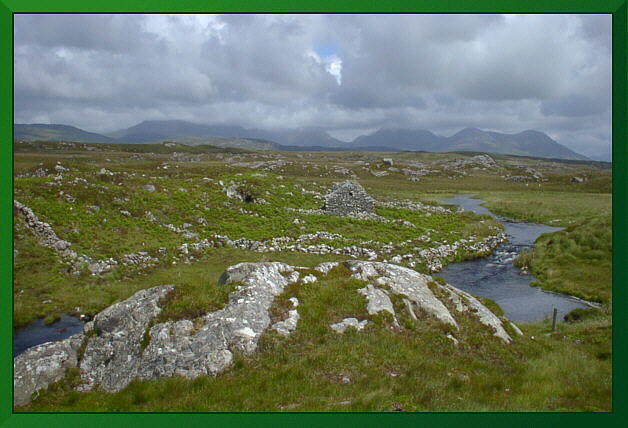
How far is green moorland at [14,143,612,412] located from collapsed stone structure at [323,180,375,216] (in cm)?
286

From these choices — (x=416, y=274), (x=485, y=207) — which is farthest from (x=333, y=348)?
(x=485, y=207)

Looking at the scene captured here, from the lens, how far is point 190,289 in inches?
426

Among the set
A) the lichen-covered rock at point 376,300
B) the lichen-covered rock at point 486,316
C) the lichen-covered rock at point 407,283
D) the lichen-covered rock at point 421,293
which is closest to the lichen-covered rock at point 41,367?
the lichen-covered rock at point 376,300

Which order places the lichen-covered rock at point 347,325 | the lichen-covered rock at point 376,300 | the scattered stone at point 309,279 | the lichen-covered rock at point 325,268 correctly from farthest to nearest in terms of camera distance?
the lichen-covered rock at point 325,268, the scattered stone at point 309,279, the lichen-covered rock at point 376,300, the lichen-covered rock at point 347,325

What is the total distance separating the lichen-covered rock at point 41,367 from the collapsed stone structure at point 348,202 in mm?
36261

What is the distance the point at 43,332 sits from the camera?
1570 cm

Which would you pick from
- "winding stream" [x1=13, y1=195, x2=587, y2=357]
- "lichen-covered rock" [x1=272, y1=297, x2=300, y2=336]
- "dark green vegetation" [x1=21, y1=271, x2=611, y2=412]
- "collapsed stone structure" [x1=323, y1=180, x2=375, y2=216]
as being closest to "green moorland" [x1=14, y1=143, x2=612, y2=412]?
"dark green vegetation" [x1=21, y1=271, x2=611, y2=412]

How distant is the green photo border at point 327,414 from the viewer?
5.39 m

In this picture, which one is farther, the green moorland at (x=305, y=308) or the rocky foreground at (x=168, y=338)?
the rocky foreground at (x=168, y=338)

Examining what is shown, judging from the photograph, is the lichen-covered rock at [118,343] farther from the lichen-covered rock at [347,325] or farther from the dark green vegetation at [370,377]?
the lichen-covered rock at [347,325]

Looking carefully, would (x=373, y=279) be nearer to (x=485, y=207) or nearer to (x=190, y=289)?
(x=190, y=289)

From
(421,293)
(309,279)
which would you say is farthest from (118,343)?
(421,293)

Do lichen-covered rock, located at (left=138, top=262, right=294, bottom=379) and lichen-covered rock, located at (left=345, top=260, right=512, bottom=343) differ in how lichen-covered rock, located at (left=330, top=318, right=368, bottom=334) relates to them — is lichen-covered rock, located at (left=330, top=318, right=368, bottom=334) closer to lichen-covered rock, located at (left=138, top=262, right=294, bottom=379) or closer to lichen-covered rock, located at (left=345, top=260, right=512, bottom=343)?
lichen-covered rock, located at (left=345, top=260, right=512, bottom=343)

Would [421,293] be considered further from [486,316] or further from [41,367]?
[41,367]
